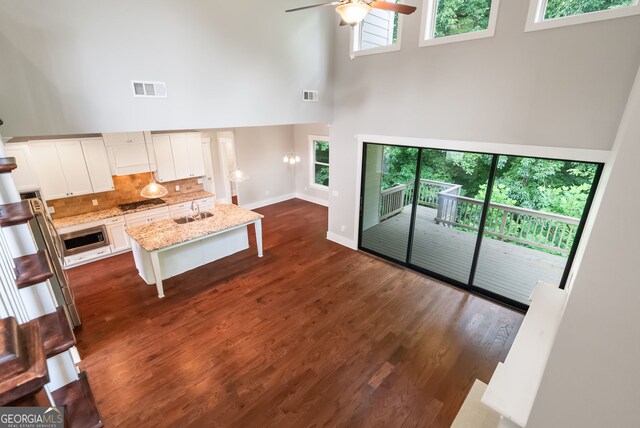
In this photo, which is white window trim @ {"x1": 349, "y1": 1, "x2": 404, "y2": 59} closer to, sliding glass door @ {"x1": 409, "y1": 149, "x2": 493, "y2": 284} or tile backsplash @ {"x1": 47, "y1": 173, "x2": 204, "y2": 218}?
sliding glass door @ {"x1": 409, "y1": 149, "x2": 493, "y2": 284}

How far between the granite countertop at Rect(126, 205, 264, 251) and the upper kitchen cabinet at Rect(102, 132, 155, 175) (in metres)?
1.40

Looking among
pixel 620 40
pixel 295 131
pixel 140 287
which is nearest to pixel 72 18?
pixel 140 287

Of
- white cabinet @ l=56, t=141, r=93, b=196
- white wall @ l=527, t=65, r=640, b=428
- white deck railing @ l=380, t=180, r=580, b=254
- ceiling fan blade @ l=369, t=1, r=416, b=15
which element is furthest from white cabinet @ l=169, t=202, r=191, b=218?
white wall @ l=527, t=65, r=640, b=428

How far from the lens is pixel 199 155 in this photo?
22.3 ft

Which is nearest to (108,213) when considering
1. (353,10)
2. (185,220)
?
(185,220)

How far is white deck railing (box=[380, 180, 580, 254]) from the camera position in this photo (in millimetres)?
4910

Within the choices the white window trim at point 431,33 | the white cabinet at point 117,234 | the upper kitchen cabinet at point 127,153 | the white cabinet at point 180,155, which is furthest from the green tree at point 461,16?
the white cabinet at point 117,234

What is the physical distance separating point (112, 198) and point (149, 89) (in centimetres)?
351

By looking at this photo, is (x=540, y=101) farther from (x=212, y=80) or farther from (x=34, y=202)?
(x=34, y=202)

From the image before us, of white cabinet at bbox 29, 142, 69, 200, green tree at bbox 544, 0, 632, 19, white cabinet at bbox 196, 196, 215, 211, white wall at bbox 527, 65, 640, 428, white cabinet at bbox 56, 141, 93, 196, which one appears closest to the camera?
white wall at bbox 527, 65, 640, 428

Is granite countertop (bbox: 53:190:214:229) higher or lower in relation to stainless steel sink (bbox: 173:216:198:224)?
higher

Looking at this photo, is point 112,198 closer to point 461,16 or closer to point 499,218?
point 461,16

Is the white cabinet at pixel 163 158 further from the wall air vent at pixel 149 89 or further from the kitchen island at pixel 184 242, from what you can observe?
the wall air vent at pixel 149 89
